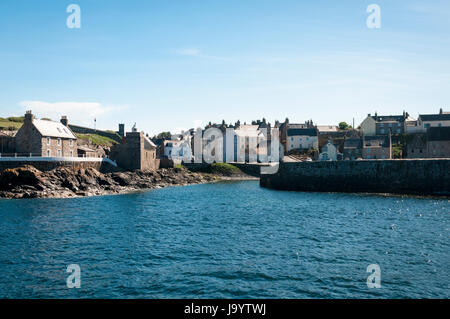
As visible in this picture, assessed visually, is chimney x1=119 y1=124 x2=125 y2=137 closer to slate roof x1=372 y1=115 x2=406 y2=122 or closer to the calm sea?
slate roof x1=372 y1=115 x2=406 y2=122

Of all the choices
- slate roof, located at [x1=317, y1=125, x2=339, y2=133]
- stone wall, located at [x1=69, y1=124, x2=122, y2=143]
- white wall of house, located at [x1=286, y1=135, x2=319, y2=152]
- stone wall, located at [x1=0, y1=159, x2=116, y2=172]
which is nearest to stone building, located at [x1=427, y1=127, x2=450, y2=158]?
white wall of house, located at [x1=286, y1=135, x2=319, y2=152]

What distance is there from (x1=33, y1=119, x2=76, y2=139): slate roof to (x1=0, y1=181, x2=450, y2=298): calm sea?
2174 cm

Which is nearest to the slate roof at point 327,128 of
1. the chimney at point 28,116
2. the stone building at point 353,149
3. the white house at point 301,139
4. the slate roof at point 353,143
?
the white house at point 301,139

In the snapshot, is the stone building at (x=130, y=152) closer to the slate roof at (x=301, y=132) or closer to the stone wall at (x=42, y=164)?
the stone wall at (x=42, y=164)

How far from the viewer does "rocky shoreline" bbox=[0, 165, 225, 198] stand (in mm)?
53750

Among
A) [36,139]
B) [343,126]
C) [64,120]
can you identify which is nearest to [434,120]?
[343,126]

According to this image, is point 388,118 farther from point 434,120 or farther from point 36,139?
point 36,139

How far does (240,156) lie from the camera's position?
371ft

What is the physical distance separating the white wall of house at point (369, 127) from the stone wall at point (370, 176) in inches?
2250

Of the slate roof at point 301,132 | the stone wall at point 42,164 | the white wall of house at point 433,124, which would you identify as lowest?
the stone wall at point 42,164

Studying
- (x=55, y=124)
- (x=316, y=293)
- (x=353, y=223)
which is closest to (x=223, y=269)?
(x=316, y=293)

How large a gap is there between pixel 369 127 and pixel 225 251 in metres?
103

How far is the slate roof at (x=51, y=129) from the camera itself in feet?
208
